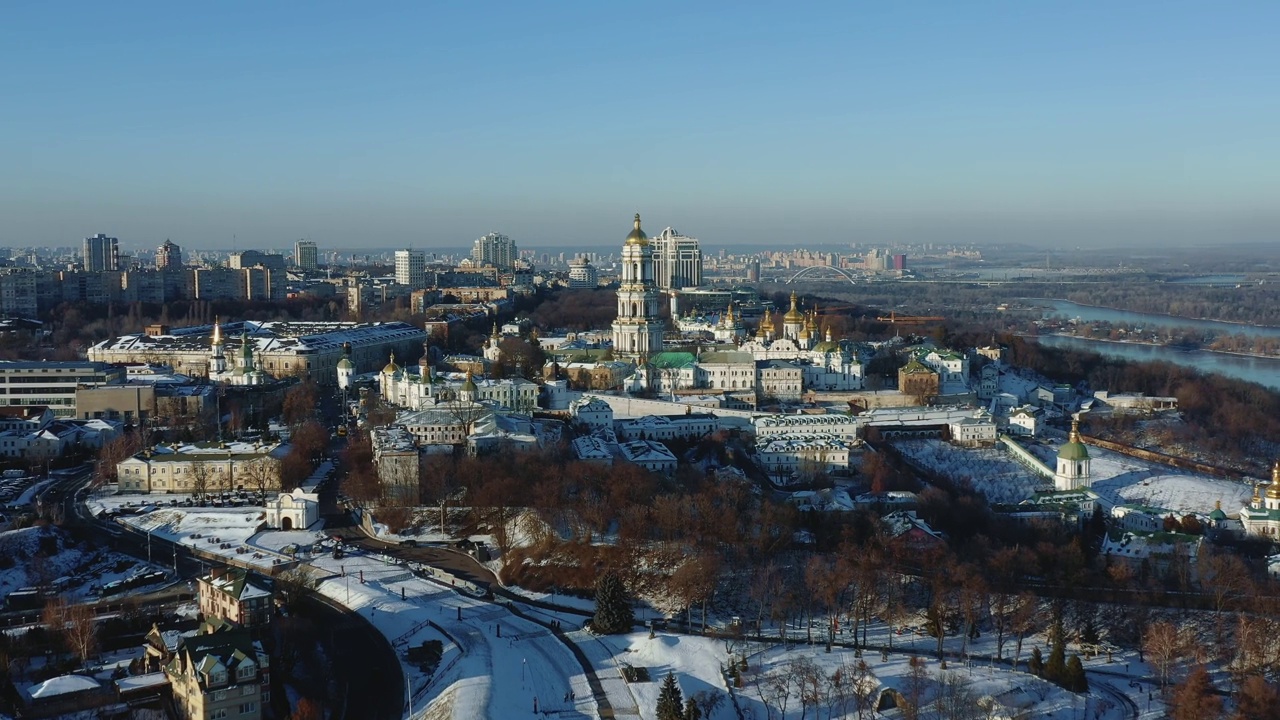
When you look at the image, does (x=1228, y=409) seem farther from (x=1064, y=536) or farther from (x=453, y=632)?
(x=453, y=632)

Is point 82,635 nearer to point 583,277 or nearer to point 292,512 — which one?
point 292,512

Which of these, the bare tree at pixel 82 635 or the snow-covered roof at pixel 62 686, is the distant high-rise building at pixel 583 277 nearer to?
the bare tree at pixel 82 635

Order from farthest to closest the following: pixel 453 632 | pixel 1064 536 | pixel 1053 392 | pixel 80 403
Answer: pixel 1053 392 → pixel 80 403 → pixel 1064 536 → pixel 453 632

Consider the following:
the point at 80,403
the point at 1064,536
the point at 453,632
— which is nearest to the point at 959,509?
the point at 1064,536

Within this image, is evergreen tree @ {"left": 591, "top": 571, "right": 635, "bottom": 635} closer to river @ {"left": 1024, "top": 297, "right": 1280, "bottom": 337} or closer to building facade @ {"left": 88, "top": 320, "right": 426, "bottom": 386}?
building facade @ {"left": 88, "top": 320, "right": 426, "bottom": 386}

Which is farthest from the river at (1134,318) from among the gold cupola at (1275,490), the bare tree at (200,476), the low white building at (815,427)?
the bare tree at (200,476)

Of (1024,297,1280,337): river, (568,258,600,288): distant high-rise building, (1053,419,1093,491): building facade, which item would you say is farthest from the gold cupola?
(568,258,600,288): distant high-rise building
